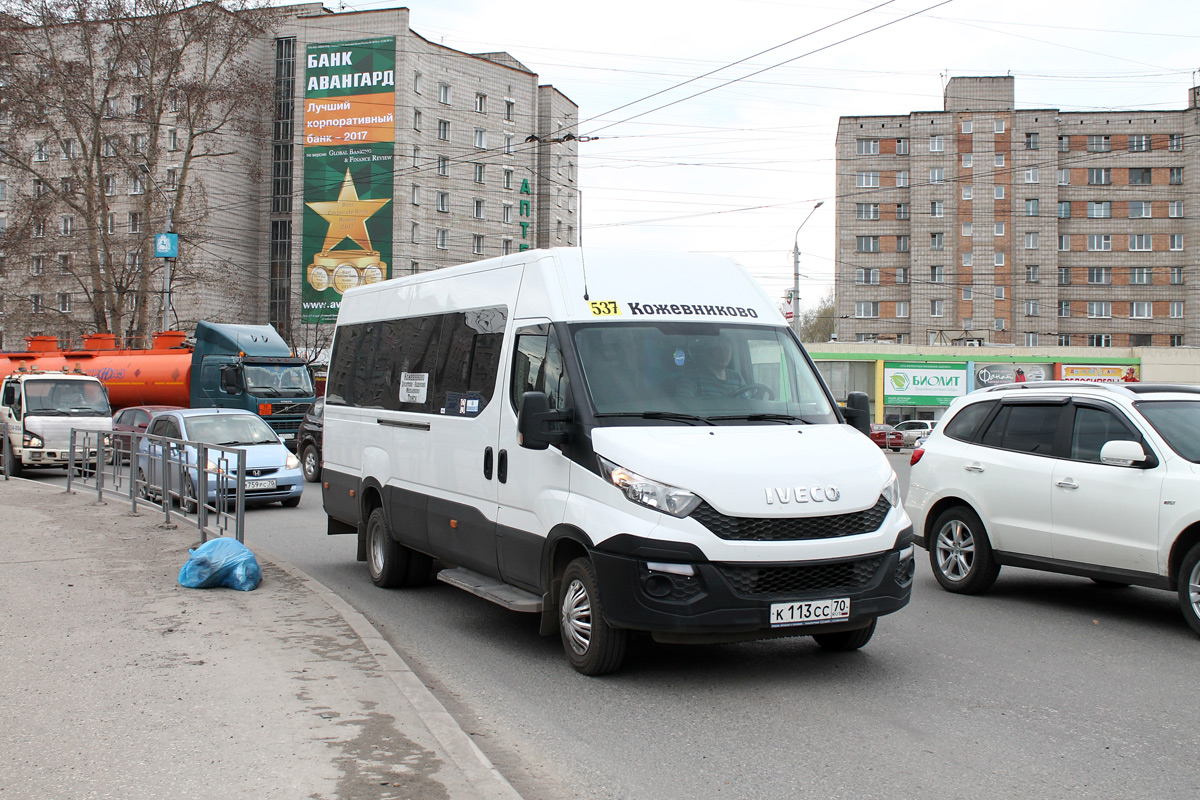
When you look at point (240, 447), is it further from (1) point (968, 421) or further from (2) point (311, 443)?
(1) point (968, 421)

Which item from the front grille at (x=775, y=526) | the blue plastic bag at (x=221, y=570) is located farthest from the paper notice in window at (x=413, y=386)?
the front grille at (x=775, y=526)

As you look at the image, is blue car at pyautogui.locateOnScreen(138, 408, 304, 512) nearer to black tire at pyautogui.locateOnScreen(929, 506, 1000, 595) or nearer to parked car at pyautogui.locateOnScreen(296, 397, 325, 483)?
parked car at pyautogui.locateOnScreen(296, 397, 325, 483)

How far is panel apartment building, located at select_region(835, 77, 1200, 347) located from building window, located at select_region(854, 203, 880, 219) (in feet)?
0.24

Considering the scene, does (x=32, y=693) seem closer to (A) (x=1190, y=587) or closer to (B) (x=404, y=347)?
(B) (x=404, y=347)

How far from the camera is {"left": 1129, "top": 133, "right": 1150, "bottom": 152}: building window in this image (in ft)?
259

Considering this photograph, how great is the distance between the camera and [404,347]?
362 inches

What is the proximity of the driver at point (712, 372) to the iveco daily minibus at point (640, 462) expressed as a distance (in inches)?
0.4

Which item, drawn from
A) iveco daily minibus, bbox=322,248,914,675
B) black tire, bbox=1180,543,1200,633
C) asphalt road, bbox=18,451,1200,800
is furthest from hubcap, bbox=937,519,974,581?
iveco daily minibus, bbox=322,248,914,675

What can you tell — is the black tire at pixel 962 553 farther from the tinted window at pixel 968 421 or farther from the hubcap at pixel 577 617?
the hubcap at pixel 577 617

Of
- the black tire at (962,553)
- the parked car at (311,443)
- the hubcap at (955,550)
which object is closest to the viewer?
the black tire at (962,553)

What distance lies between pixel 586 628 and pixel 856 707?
1.62 meters

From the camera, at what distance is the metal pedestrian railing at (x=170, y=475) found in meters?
10.9

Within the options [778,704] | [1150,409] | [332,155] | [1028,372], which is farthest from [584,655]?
[332,155]

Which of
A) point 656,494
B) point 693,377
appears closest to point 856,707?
point 656,494
